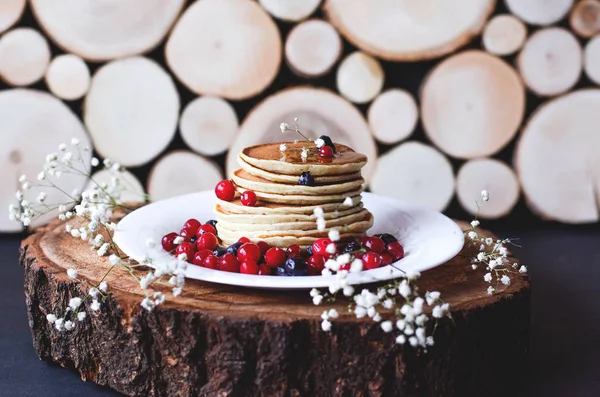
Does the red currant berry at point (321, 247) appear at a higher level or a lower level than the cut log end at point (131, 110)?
lower

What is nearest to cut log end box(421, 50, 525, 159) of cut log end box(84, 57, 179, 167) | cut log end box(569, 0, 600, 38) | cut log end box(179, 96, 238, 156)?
cut log end box(569, 0, 600, 38)

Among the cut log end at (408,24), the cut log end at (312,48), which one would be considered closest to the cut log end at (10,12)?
the cut log end at (312,48)

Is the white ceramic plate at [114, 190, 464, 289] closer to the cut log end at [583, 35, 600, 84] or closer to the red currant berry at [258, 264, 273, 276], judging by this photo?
the red currant berry at [258, 264, 273, 276]

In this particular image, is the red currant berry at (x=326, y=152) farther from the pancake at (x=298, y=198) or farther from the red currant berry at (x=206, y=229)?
the red currant berry at (x=206, y=229)

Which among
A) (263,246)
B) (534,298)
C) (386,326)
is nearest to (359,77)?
(534,298)

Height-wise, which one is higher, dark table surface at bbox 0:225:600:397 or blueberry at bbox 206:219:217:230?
blueberry at bbox 206:219:217:230
